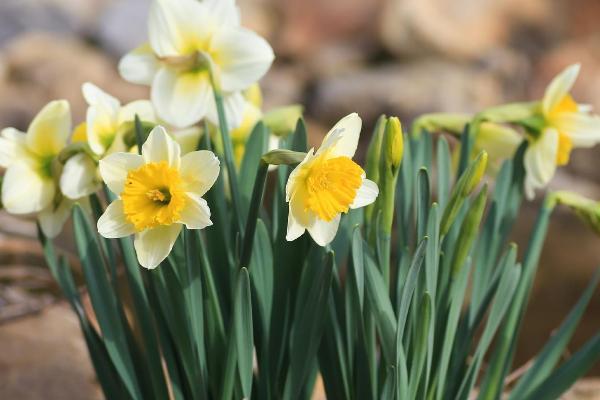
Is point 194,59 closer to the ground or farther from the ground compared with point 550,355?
farther from the ground

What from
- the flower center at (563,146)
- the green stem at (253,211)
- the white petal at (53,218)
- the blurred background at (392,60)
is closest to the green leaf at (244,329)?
the green stem at (253,211)

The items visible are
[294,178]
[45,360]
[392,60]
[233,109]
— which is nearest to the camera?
[294,178]

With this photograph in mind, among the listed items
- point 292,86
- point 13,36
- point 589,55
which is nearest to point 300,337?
point 589,55

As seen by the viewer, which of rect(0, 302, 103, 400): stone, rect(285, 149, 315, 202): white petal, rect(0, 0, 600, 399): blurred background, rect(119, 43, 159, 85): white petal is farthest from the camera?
rect(0, 0, 600, 399): blurred background

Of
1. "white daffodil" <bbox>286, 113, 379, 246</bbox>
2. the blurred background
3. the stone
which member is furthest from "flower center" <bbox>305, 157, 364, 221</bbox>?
the blurred background

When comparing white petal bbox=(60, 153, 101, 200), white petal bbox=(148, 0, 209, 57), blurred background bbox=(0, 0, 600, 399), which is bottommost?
blurred background bbox=(0, 0, 600, 399)

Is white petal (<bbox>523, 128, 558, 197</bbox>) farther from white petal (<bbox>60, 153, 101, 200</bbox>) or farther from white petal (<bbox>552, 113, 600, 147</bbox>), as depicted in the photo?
white petal (<bbox>60, 153, 101, 200</bbox>)

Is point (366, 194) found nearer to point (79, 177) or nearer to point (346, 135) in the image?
point (346, 135)

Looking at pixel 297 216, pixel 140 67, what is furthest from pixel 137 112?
pixel 297 216
